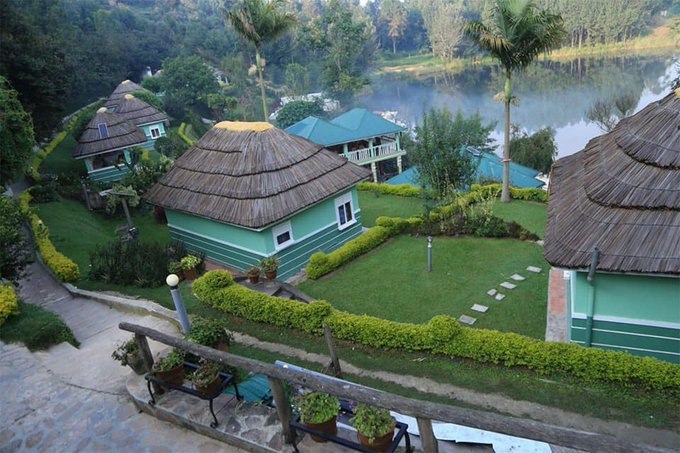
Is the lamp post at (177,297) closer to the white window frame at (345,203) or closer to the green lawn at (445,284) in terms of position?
the green lawn at (445,284)

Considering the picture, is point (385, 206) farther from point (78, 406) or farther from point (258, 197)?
point (78, 406)

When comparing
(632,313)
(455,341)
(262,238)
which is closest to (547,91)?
(262,238)

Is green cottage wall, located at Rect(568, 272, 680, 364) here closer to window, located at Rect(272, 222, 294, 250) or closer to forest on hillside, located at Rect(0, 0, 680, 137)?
window, located at Rect(272, 222, 294, 250)

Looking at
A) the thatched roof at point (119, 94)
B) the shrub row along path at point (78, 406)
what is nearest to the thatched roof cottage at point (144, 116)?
the thatched roof at point (119, 94)

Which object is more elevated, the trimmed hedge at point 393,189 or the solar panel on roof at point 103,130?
the solar panel on roof at point 103,130

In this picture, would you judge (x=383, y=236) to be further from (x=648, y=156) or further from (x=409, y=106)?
(x=409, y=106)

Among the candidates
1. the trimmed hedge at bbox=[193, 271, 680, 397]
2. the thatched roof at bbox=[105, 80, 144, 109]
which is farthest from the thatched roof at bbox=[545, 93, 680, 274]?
the thatched roof at bbox=[105, 80, 144, 109]
